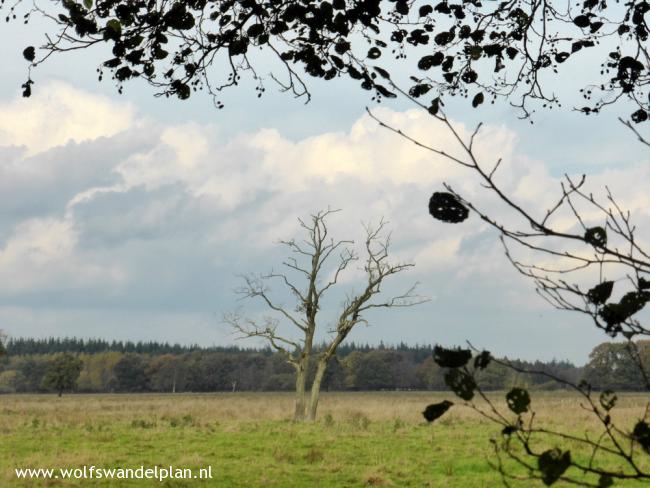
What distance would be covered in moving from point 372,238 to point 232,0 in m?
23.5

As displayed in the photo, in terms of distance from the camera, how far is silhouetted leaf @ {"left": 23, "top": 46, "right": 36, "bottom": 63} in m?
4.51

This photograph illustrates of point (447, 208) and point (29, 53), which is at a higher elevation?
point (29, 53)

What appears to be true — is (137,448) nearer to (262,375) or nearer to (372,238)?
(372,238)

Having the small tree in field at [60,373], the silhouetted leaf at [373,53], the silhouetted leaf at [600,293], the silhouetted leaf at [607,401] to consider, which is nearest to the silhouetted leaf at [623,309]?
the silhouetted leaf at [600,293]

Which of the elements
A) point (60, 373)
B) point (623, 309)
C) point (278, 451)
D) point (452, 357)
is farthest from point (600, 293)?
point (60, 373)

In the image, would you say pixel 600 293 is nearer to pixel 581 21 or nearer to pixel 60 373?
pixel 581 21

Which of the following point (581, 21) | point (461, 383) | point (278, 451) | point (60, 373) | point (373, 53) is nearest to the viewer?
point (461, 383)

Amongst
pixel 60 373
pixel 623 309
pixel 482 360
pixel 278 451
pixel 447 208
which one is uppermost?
pixel 447 208

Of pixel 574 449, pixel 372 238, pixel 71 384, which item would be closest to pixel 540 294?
pixel 574 449

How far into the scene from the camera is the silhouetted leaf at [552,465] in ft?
5.94

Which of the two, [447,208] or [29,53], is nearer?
[447,208]

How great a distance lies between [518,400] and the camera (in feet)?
6.25

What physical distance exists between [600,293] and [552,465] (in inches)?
19.3

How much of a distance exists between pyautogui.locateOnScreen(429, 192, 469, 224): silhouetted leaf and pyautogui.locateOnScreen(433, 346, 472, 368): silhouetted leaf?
363mm
